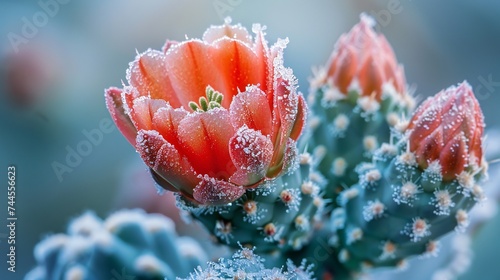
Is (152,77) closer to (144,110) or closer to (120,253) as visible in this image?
(144,110)

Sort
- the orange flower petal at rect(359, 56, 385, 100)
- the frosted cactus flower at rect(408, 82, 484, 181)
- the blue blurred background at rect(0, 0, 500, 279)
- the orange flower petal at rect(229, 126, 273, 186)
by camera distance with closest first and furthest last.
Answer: the orange flower petal at rect(229, 126, 273, 186) < the frosted cactus flower at rect(408, 82, 484, 181) < the orange flower petal at rect(359, 56, 385, 100) < the blue blurred background at rect(0, 0, 500, 279)

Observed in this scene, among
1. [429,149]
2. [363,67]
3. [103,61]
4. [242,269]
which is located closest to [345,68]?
[363,67]

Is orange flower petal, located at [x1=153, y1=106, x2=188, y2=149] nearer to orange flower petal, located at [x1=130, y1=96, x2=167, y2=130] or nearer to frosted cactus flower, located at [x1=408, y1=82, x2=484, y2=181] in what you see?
orange flower petal, located at [x1=130, y1=96, x2=167, y2=130]

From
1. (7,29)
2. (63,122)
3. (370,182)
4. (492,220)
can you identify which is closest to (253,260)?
(370,182)

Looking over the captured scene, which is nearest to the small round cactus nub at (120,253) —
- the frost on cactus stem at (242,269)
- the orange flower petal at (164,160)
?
the frost on cactus stem at (242,269)

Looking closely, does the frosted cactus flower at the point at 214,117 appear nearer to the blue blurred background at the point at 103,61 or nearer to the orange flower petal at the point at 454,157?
the orange flower petal at the point at 454,157

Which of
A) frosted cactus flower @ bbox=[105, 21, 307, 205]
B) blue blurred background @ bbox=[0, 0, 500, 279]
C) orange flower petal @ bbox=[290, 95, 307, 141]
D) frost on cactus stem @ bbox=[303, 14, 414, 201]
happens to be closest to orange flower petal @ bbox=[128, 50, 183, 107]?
frosted cactus flower @ bbox=[105, 21, 307, 205]

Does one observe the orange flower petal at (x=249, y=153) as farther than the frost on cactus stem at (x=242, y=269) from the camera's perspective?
No
